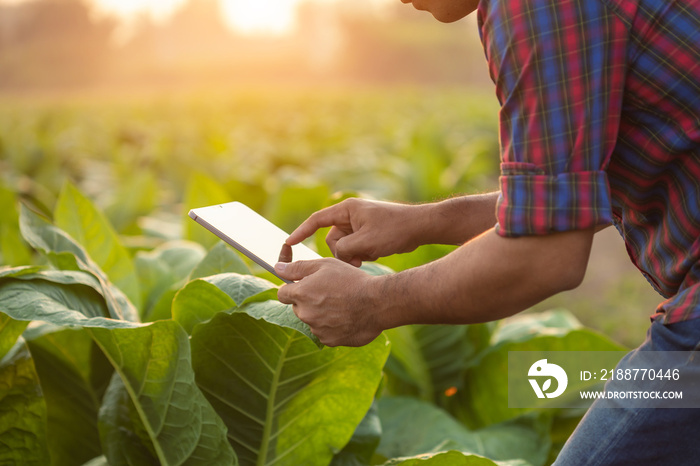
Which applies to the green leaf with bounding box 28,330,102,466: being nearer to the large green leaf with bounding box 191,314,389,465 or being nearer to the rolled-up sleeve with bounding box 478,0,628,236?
the large green leaf with bounding box 191,314,389,465

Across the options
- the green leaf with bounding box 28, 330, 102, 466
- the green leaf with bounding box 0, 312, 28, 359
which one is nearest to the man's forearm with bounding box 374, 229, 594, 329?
the green leaf with bounding box 0, 312, 28, 359

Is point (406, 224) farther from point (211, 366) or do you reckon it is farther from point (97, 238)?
point (97, 238)

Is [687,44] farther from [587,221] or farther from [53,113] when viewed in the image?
[53,113]

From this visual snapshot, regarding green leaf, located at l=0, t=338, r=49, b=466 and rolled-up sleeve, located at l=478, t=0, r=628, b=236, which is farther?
green leaf, located at l=0, t=338, r=49, b=466

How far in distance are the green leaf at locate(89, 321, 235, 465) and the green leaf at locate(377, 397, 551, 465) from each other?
662 millimetres

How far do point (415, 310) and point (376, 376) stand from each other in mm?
417

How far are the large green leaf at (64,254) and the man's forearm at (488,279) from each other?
74 centimetres

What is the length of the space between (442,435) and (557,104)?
1.21 m

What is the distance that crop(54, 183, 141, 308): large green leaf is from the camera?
2.19m

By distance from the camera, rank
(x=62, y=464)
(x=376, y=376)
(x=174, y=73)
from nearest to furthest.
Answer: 1. (x=376, y=376)
2. (x=62, y=464)
3. (x=174, y=73)

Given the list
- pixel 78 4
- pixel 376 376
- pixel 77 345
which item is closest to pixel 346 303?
pixel 376 376

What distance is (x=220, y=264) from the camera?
73.3 inches

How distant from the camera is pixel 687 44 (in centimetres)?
111

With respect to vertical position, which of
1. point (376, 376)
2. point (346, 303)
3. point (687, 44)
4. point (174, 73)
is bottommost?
point (174, 73)
